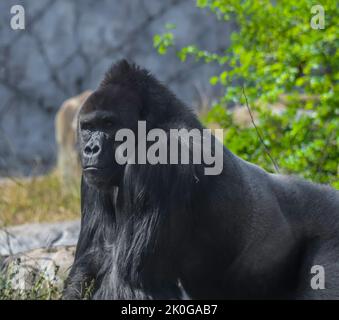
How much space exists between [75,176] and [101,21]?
364 cm

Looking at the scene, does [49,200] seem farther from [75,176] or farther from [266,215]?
[266,215]

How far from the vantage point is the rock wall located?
9.83 meters

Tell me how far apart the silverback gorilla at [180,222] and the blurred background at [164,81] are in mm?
436

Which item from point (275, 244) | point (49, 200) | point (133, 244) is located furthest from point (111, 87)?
point (49, 200)

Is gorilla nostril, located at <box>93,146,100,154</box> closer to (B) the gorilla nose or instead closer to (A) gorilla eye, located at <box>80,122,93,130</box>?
(B) the gorilla nose

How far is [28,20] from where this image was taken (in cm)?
990

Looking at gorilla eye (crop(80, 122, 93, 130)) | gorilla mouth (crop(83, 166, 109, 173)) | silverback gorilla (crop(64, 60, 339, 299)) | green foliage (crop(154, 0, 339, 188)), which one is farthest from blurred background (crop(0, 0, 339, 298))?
gorilla eye (crop(80, 122, 93, 130))

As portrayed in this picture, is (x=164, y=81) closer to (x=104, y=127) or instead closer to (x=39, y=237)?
(x=39, y=237)

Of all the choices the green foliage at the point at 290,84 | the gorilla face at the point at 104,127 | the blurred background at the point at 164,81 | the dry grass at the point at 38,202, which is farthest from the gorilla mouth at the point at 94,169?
the dry grass at the point at 38,202

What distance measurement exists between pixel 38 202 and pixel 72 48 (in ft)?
12.4

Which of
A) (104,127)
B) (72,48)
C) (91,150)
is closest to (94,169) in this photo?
(91,150)

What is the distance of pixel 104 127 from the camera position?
321cm
